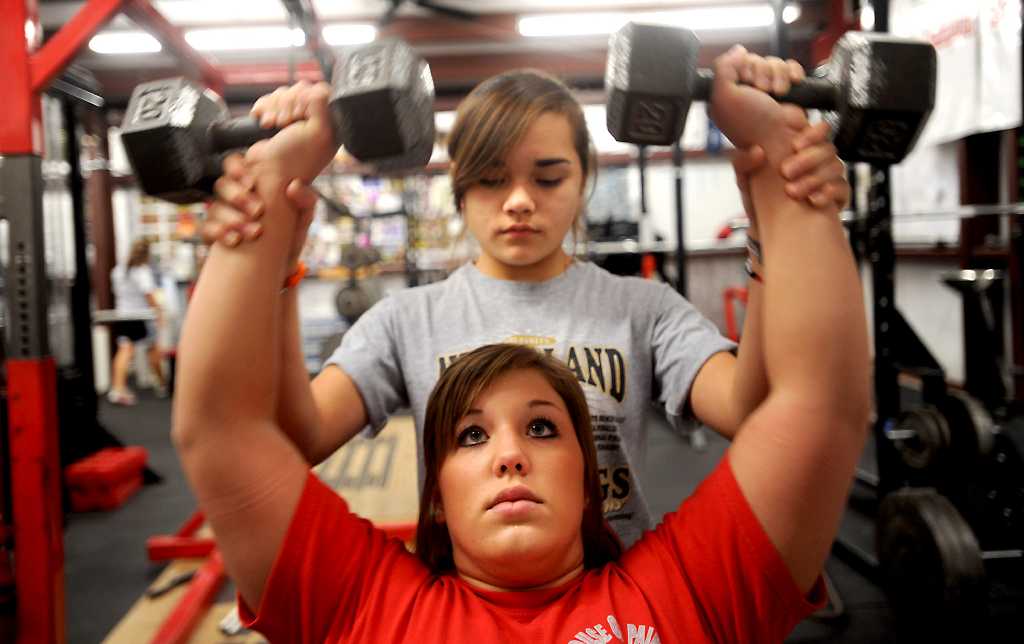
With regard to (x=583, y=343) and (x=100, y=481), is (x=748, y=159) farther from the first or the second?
(x=100, y=481)

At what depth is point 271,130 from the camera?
61 cm

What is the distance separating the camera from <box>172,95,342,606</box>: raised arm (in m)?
0.60

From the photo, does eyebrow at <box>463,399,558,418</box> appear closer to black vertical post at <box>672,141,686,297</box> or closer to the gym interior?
the gym interior

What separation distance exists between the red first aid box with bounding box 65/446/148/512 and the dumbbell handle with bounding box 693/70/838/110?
3253 mm

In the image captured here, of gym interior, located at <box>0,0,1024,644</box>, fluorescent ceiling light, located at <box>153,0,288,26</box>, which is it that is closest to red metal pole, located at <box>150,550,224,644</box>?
gym interior, located at <box>0,0,1024,644</box>

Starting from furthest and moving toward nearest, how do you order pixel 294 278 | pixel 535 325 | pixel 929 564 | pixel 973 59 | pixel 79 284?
pixel 973 59 < pixel 79 284 < pixel 929 564 < pixel 535 325 < pixel 294 278

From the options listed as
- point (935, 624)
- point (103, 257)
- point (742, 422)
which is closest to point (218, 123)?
point (742, 422)

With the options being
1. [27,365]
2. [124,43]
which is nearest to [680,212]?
[27,365]

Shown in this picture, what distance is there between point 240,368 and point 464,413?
260 mm

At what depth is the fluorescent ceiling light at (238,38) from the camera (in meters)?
5.07

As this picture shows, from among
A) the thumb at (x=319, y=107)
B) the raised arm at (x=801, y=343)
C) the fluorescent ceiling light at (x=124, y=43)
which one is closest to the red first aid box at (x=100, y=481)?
the thumb at (x=319, y=107)

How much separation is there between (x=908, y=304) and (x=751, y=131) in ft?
17.3

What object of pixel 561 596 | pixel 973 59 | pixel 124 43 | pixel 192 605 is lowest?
pixel 192 605

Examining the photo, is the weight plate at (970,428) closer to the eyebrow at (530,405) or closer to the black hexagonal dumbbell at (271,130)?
the eyebrow at (530,405)
